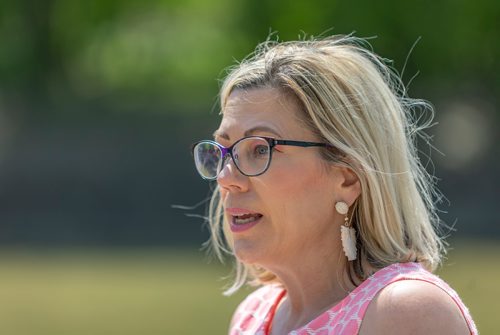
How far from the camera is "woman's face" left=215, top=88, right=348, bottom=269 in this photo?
2527mm

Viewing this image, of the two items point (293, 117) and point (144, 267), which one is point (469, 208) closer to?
point (144, 267)

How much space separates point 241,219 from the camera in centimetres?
259

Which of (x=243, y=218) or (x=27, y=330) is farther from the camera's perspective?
(x=27, y=330)

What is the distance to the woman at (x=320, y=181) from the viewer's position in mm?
2477

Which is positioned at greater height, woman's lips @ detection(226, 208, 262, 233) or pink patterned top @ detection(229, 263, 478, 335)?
woman's lips @ detection(226, 208, 262, 233)

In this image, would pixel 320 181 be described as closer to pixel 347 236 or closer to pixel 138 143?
pixel 347 236

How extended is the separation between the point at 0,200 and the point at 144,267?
17.9 ft

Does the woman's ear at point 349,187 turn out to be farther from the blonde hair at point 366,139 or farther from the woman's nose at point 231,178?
the woman's nose at point 231,178

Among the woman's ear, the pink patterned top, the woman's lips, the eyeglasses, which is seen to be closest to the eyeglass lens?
the eyeglasses

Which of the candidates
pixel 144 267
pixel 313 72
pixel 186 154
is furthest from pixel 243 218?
pixel 186 154

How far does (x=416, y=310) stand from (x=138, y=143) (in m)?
16.1

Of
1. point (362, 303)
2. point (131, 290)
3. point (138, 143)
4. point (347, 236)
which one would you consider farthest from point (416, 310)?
point (138, 143)

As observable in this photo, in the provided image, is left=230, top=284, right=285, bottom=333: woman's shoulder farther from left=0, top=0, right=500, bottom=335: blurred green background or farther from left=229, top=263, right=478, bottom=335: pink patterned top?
left=0, top=0, right=500, bottom=335: blurred green background

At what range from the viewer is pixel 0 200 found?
57.5 feet
